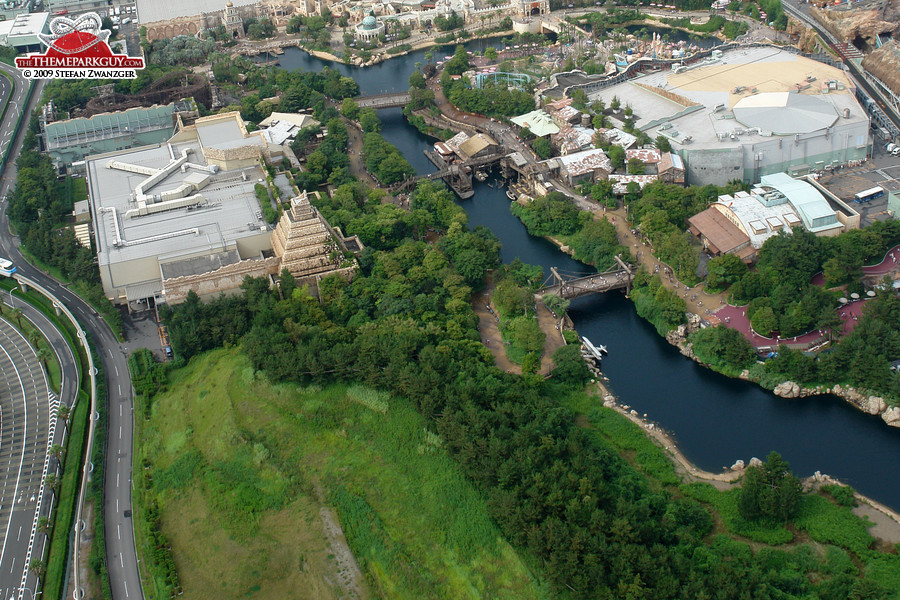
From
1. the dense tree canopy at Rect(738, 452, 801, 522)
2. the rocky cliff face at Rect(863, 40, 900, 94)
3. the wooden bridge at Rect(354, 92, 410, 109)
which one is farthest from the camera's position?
the wooden bridge at Rect(354, 92, 410, 109)

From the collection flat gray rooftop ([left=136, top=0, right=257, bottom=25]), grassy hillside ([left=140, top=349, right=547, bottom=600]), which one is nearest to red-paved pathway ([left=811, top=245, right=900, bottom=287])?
grassy hillside ([left=140, top=349, right=547, bottom=600])

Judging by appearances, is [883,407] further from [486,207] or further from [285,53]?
[285,53]

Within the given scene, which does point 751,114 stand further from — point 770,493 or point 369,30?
point 369,30

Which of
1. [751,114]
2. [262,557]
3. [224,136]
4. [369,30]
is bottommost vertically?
[262,557]

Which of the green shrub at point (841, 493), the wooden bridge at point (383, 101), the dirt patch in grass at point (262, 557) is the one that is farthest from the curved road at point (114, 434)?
the wooden bridge at point (383, 101)

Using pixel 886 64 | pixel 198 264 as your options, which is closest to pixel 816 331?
pixel 198 264

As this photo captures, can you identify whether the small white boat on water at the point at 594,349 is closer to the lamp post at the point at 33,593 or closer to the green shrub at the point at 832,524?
the green shrub at the point at 832,524

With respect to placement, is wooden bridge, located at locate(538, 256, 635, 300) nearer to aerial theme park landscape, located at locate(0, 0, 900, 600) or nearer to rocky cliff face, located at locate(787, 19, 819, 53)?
aerial theme park landscape, located at locate(0, 0, 900, 600)
